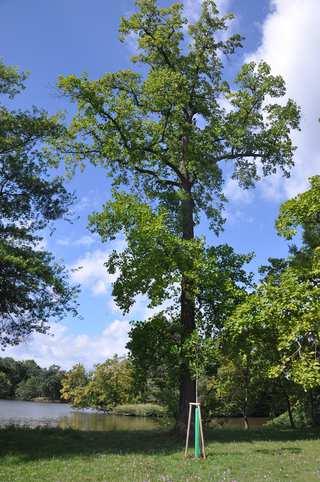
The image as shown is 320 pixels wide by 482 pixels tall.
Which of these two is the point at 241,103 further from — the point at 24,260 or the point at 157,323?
the point at 24,260

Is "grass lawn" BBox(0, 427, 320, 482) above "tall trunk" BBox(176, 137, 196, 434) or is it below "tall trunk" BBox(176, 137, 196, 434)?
below

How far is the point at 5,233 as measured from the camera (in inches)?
816

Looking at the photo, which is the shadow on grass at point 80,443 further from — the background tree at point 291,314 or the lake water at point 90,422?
the lake water at point 90,422

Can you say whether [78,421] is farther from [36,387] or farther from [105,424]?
[36,387]

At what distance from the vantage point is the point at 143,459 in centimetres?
1465

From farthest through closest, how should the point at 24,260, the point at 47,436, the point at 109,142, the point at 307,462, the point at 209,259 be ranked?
the point at 109,142, the point at 209,259, the point at 47,436, the point at 24,260, the point at 307,462

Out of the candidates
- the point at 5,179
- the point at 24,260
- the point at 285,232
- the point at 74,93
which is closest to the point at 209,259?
the point at 285,232

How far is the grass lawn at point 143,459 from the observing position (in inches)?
476

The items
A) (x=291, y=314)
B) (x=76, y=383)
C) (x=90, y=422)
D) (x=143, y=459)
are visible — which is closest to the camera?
(x=143, y=459)

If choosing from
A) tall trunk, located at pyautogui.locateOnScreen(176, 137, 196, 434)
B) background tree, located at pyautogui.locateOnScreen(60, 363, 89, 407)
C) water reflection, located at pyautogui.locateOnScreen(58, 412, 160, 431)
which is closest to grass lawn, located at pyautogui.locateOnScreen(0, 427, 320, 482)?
tall trunk, located at pyautogui.locateOnScreen(176, 137, 196, 434)

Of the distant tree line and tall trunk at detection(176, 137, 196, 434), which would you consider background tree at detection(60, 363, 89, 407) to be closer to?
the distant tree line

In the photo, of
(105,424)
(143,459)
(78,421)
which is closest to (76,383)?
(78,421)

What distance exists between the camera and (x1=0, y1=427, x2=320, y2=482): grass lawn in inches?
476

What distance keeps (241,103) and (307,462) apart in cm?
1798
